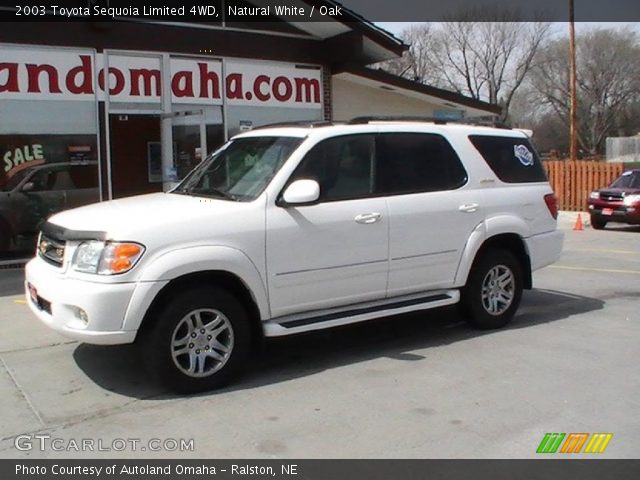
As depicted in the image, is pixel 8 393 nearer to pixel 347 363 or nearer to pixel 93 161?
pixel 347 363

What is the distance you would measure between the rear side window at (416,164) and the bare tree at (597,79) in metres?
56.8

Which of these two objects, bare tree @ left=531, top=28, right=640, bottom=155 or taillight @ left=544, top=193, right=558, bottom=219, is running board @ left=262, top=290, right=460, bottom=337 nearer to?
taillight @ left=544, top=193, right=558, bottom=219

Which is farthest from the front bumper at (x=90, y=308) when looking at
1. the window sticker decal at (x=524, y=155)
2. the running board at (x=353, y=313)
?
the window sticker decal at (x=524, y=155)

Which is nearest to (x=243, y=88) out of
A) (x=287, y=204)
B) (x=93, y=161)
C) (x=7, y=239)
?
(x=93, y=161)

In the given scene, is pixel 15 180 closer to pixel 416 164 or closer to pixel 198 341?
pixel 198 341

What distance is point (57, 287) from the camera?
16.1 ft

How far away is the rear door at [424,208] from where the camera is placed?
5.93 meters

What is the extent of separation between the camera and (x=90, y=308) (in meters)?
4.68

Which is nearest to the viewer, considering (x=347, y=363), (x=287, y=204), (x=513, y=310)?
(x=287, y=204)

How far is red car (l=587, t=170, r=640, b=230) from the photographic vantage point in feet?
53.5

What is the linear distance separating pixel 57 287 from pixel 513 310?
421 centimetres

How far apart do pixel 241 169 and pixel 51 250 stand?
161 centimetres

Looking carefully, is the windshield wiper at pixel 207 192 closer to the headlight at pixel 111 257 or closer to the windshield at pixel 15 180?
the headlight at pixel 111 257

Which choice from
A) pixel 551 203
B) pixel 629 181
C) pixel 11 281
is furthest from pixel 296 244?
pixel 629 181
